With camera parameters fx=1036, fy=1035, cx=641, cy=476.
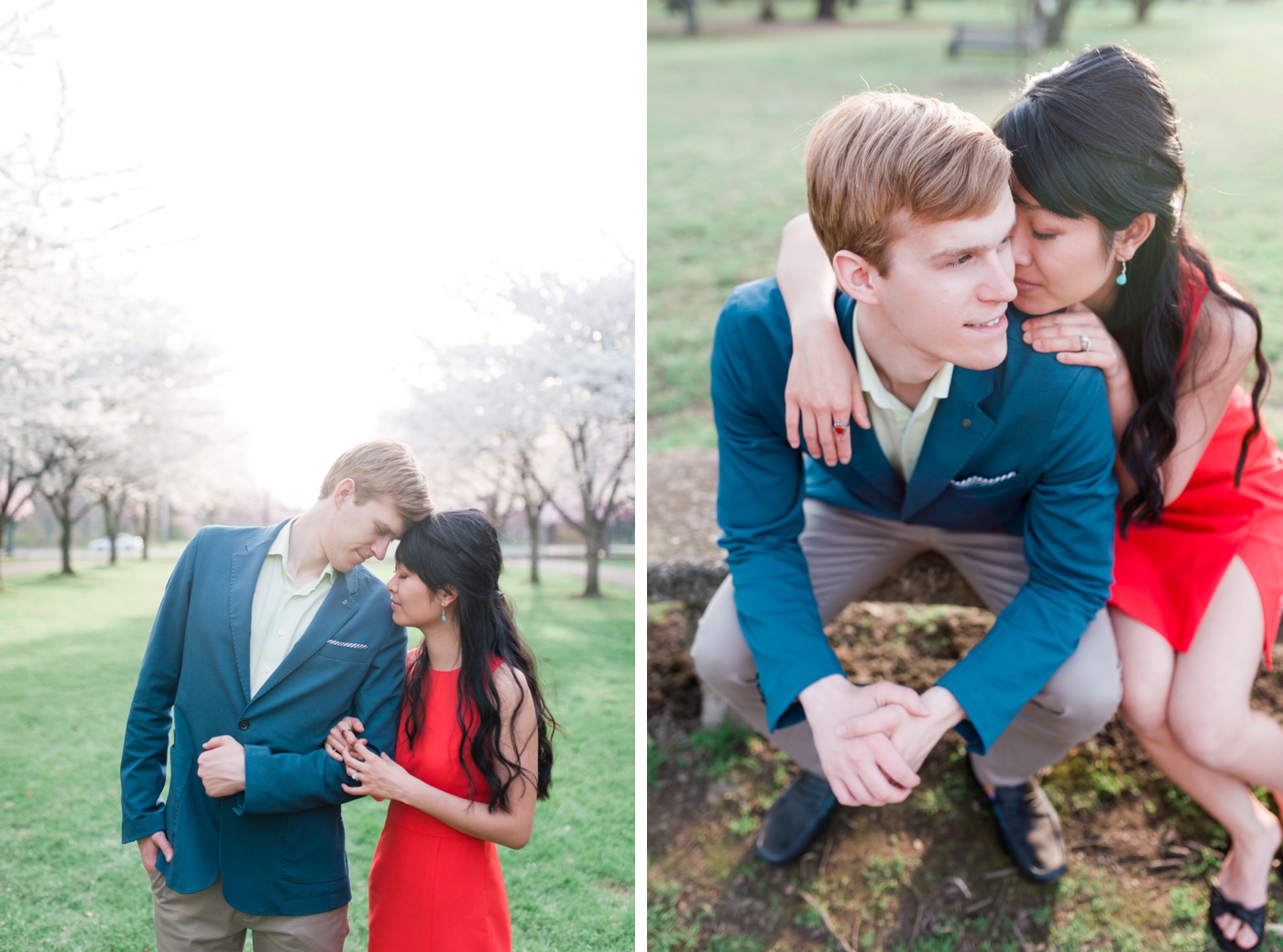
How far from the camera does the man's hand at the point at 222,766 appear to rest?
1873 millimetres

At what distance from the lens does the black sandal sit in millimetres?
2389

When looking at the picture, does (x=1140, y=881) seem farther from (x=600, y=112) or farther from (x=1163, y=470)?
(x=600, y=112)

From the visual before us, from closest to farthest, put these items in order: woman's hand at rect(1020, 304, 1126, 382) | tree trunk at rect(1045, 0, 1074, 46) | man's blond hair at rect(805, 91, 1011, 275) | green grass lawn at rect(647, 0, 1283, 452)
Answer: man's blond hair at rect(805, 91, 1011, 275)
woman's hand at rect(1020, 304, 1126, 382)
green grass lawn at rect(647, 0, 1283, 452)
tree trunk at rect(1045, 0, 1074, 46)

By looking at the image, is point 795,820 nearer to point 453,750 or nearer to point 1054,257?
point 453,750

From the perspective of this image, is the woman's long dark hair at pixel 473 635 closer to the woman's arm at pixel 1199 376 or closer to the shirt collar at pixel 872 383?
the shirt collar at pixel 872 383

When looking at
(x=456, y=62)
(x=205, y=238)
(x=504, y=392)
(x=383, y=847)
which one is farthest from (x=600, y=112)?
(x=383, y=847)

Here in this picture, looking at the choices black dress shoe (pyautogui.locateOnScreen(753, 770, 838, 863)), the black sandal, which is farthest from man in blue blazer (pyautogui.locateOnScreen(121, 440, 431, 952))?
the black sandal

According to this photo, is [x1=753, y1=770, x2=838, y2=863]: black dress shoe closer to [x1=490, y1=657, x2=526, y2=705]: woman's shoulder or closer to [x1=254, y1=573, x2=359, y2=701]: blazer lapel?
[x1=490, y1=657, x2=526, y2=705]: woman's shoulder

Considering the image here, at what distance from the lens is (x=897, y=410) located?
225cm

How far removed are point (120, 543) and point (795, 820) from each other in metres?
1.77

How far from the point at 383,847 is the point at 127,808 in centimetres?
48

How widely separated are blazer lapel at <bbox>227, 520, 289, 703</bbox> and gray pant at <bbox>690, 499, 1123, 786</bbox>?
110 cm

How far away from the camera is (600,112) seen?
253cm

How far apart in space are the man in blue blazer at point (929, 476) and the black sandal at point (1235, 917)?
0.38 m
